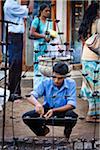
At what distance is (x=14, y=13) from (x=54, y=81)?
7.59ft

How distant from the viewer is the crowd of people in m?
5.18

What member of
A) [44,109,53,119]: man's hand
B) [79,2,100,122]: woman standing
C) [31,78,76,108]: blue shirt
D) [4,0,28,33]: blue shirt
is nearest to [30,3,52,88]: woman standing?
[4,0,28,33]: blue shirt

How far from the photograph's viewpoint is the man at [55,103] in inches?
203

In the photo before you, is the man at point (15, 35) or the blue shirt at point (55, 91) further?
the man at point (15, 35)

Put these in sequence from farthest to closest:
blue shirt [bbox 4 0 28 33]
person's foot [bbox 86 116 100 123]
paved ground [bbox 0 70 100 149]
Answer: blue shirt [bbox 4 0 28 33] → person's foot [bbox 86 116 100 123] → paved ground [bbox 0 70 100 149]

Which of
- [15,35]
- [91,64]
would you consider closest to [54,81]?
[91,64]

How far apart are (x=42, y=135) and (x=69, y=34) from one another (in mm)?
5637

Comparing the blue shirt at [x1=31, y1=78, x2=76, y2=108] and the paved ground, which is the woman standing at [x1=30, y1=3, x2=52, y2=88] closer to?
the paved ground

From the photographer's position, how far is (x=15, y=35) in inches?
295

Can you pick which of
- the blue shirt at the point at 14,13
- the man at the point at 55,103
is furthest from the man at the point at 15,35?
the man at the point at 55,103

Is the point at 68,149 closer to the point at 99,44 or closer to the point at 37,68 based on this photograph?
the point at 99,44

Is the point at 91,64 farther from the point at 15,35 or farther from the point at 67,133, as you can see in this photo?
the point at 15,35

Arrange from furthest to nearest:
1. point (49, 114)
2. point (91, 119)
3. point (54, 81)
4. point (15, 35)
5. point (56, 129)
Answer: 1. point (15, 35)
2. point (91, 119)
3. point (56, 129)
4. point (54, 81)
5. point (49, 114)

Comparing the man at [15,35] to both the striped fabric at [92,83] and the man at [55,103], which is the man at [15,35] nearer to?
the striped fabric at [92,83]
